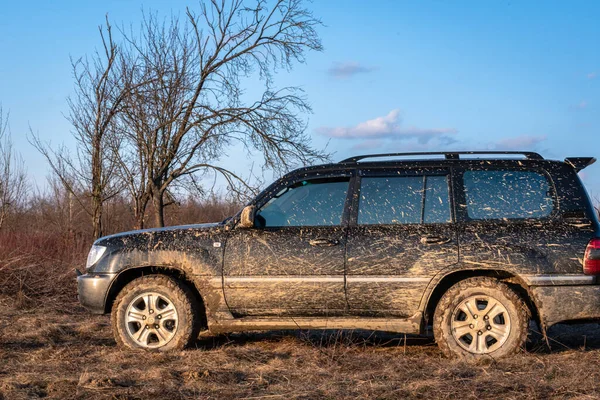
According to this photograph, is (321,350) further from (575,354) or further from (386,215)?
(575,354)

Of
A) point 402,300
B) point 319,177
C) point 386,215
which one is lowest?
point 402,300

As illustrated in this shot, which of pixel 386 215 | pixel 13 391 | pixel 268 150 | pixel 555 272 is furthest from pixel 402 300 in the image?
pixel 268 150

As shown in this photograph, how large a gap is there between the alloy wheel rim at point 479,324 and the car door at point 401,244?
1.21ft

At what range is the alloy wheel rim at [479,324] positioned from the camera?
5848 mm

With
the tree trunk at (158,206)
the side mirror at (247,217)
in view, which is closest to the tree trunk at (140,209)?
the tree trunk at (158,206)

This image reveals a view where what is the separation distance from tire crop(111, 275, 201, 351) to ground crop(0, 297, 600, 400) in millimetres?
193

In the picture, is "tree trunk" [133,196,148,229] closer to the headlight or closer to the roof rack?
the headlight

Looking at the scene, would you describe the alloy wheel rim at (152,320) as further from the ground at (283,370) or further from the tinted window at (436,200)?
the tinted window at (436,200)

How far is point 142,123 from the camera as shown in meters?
17.3

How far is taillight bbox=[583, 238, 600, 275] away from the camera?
570 centimetres

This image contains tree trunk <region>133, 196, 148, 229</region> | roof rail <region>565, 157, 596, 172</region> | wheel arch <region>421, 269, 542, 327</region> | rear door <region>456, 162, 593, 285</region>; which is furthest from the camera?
tree trunk <region>133, 196, 148, 229</region>

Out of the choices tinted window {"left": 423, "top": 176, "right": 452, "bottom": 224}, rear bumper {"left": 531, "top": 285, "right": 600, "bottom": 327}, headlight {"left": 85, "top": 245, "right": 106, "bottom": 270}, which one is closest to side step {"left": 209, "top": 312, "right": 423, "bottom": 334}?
tinted window {"left": 423, "top": 176, "right": 452, "bottom": 224}

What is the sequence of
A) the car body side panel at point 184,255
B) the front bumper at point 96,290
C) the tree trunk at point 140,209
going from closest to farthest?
the car body side panel at point 184,255
the front bumper at point 96,290
the tree trunk at point 140,209

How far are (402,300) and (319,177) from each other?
1359 mm
